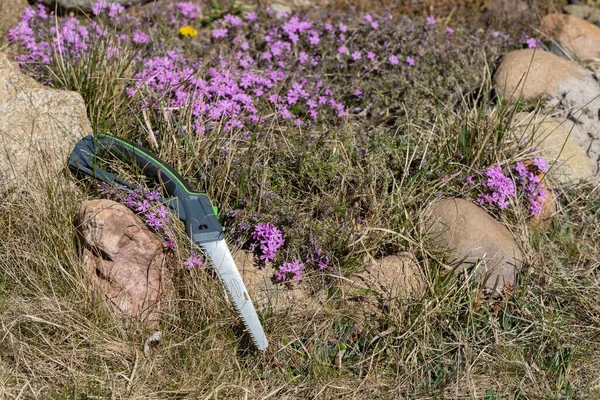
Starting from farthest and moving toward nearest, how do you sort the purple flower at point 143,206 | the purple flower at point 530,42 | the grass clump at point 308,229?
the purple flower at point 530,42, the purple flower at point 143,206, the grass clump at point 308,229

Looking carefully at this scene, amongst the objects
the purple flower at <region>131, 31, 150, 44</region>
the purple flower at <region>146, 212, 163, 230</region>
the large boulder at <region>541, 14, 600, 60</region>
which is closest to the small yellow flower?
the purple flower at <region>131, 31, 150, 44</region>

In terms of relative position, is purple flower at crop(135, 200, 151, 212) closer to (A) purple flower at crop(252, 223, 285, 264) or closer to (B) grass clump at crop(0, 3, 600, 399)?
(B) grass clump at crop(0, 3, 600, 399)

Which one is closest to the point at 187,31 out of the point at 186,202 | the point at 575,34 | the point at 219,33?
the point at 219,33

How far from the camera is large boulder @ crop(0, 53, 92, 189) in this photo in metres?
3.89

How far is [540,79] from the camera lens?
16.1ft

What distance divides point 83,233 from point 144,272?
359mm

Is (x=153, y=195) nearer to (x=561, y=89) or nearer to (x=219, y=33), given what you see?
(x=219, y=33)

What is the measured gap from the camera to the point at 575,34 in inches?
220

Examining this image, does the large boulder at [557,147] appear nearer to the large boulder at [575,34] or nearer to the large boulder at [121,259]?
the large boulder at [575,34]

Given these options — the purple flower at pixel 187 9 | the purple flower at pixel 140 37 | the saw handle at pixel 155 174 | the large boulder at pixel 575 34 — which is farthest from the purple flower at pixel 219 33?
the large boulder at pixel 575 34

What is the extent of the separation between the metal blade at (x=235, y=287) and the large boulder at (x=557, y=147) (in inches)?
81.2

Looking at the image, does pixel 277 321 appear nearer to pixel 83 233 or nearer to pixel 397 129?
pixel 83 233

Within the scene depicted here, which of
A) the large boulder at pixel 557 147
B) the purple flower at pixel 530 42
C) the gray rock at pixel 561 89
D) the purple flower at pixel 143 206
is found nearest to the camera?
the purple flower at pixel 143 206

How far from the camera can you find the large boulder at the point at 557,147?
4.52 metres
